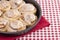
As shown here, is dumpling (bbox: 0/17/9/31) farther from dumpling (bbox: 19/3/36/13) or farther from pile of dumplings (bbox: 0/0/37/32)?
dumpling (bbox: 19/3/36/13)


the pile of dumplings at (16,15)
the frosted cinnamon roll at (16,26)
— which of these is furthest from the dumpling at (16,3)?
the frosted cinnamon roll at (16,26)

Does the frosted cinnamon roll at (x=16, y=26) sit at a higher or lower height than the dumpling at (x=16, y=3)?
lower

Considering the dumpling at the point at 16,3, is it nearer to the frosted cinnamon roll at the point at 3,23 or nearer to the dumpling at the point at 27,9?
the dumpling at the point at 27,9

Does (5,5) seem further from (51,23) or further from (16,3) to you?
(51,23)

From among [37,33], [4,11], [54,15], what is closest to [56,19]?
[54,15]

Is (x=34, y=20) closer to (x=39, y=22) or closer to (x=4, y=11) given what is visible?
(x=39, y=22)

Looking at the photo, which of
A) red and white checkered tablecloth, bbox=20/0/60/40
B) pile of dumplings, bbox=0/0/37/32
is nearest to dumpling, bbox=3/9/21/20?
pile of dumplings, bbox=0/0/37/32
